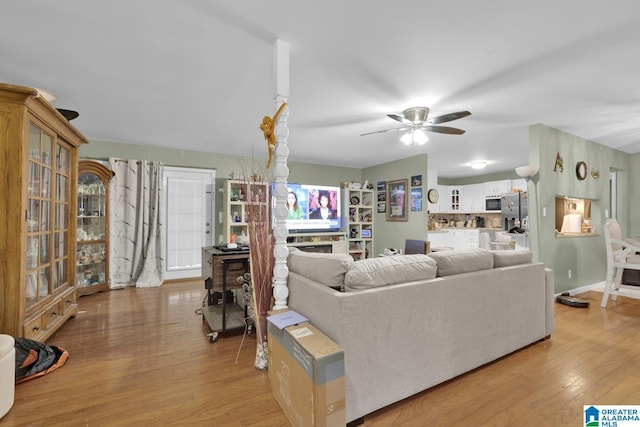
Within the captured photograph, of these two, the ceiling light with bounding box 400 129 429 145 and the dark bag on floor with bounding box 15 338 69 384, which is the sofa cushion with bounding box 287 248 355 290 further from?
the ceiling light with bounding box 400 129 429 145

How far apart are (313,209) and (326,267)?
3736 mm

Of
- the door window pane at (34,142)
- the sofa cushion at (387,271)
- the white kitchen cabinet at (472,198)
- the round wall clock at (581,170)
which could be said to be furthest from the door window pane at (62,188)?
the white kitchen cabinet at (472,198)

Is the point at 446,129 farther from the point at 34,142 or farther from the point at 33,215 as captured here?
the point at 33,215

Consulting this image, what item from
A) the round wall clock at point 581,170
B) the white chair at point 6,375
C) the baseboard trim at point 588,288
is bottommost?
the baseboard trim at point 588,288

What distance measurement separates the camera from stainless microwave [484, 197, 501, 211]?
22.9 ft

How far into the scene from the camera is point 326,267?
5.62ft

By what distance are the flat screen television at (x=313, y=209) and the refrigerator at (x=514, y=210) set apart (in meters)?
3.74

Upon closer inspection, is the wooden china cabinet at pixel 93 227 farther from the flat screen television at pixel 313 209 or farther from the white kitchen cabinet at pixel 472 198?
the white kitchen cabinet at pixel 472 198

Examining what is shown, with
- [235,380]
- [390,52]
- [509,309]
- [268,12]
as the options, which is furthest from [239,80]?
[509,309]

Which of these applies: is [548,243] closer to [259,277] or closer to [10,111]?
[259,277]

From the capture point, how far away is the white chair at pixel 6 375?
1.56 meters

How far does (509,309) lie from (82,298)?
16.2ft

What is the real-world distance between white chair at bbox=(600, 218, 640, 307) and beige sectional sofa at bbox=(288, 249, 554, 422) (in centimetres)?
211

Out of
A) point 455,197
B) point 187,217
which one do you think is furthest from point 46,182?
point 455,197
